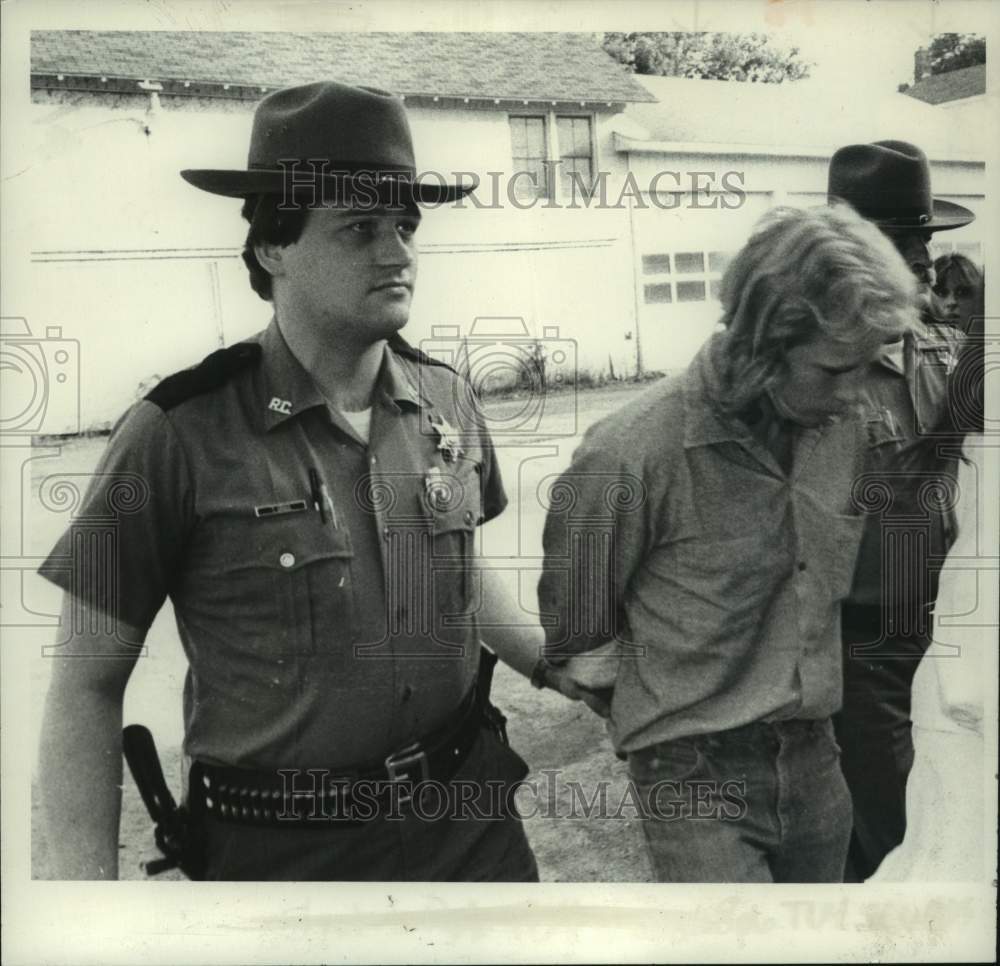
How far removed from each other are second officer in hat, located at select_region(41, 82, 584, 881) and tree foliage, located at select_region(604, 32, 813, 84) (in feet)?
2.31

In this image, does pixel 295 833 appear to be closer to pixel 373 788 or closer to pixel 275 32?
pixel 373 788

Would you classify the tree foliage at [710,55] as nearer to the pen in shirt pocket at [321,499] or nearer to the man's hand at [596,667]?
the pen in shirt pocket at [321,499]

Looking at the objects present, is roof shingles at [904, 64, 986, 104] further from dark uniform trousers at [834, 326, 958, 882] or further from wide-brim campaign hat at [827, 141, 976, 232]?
dark uniform trousers at [834, 326, 958, 882]

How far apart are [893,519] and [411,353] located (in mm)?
1528

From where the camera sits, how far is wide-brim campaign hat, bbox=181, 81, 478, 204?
3727 millimetres

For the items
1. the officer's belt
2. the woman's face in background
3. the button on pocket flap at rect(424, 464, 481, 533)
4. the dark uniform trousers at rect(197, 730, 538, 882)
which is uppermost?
the woman's face in background

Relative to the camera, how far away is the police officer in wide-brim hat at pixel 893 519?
12.7ft

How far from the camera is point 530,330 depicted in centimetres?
389

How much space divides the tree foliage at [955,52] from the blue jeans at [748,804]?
2.01m

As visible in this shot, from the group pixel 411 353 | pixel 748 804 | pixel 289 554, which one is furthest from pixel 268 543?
pixel 748 804

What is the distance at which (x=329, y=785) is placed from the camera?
376 centimetres

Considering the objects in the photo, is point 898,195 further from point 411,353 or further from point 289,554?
point 289,554

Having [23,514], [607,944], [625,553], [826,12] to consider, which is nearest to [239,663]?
[23,514]

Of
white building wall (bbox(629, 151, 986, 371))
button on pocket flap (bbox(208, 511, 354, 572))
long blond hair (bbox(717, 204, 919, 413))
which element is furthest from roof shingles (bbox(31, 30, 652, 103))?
button on pocket flap (bbox(208, 511, 354, 572))
